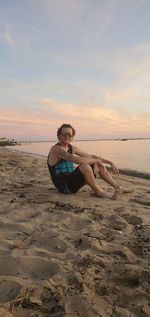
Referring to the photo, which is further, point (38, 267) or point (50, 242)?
point (50, 242)

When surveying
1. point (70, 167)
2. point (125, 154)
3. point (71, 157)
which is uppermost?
point (71, 157)

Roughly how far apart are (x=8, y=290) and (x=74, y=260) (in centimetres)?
74

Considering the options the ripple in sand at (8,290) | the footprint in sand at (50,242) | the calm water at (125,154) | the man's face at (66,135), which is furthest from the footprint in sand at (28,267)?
the calm water at (125,154)

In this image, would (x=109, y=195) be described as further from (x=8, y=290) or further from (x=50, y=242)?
(x=8, y=290)

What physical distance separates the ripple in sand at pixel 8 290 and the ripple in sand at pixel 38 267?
23 cm

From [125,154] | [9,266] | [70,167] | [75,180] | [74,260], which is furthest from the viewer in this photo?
[125,154]

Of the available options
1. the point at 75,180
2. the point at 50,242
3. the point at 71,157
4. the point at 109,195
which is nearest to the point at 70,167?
the point at 75,180

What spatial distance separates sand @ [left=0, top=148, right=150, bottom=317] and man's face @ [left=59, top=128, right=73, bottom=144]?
4.18 feet

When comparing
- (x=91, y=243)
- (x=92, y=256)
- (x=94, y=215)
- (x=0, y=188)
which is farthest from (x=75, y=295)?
(x=0, y=188)

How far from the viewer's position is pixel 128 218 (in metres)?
4.39

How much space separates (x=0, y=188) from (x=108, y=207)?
2479 mm

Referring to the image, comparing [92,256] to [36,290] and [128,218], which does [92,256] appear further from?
[128,218]

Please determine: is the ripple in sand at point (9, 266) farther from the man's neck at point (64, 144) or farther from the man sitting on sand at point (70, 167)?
the man's neck at point (64, 144)

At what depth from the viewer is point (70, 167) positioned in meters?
6.02
